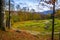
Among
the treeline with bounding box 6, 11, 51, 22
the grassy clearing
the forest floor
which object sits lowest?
the forest floor

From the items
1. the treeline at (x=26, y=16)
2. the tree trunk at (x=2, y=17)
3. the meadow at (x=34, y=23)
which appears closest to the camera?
the tree trunk at (x=2, y=17)

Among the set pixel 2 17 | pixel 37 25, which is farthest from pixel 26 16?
pixel 2 17

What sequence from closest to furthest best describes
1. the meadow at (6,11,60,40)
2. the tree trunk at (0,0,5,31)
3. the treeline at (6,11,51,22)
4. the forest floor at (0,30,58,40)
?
the forest floor at (0,30,58,40) → the tree trunk at (0,0,5,31) → the meadow at (6,11,60,40) → the treeline at (6,11,51,22)

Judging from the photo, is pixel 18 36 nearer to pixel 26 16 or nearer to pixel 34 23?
pixel 26 16

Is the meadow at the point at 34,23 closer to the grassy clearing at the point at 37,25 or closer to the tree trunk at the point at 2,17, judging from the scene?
the grassy clearing at the point at 37,25

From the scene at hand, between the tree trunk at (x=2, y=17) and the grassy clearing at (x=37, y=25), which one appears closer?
the tree trunk at (x=2, y=17)

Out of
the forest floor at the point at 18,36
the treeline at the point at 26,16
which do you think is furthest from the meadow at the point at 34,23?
the forest floor at the point at 18,36

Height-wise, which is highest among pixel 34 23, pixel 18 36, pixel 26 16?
pixel 26 16

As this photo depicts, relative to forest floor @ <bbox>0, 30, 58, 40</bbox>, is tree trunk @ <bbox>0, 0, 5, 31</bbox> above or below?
above

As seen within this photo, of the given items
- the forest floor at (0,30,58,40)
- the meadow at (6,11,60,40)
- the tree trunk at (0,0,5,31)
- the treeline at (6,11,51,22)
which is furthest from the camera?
the treeline at (6,11,51,22)

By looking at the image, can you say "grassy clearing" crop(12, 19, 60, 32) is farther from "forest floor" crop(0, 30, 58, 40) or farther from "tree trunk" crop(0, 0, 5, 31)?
"tree trunk" crop(0, 0, 5, 31)

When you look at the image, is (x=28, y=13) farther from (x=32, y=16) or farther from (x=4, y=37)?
(x=4, y=37)

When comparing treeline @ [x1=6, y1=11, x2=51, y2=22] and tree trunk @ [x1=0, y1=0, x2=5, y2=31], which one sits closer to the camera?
tree trunk @ [x1=0, y1=0, x2=5, y2=31]

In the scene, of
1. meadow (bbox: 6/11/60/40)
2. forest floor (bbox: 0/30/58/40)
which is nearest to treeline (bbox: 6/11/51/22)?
meadow (bbox: 6/11/60/40)
